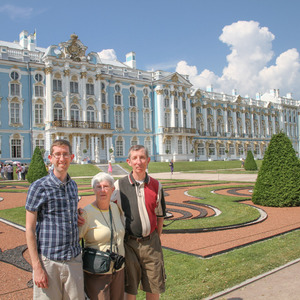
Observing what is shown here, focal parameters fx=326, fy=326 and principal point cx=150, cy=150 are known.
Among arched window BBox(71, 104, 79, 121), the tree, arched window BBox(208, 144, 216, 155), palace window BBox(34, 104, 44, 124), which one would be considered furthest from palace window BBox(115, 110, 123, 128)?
the tree

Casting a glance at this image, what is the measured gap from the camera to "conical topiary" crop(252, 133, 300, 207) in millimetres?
10669

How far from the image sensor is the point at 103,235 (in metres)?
2.85

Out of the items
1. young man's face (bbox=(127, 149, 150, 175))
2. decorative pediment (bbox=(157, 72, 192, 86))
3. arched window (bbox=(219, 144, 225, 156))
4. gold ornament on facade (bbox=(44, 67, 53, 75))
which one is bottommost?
young man's face (bbox=(127, 149, 150, 175))

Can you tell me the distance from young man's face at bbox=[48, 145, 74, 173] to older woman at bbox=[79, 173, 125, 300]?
0.33 metres

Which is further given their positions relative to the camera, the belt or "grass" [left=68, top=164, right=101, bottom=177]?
"grass" [left=68, top=164, right=101, bottom=177]

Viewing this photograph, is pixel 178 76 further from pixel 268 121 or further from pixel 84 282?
pixel 84 282

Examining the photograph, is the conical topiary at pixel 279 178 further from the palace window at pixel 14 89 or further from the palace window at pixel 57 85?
the palace window at pixel 14 89

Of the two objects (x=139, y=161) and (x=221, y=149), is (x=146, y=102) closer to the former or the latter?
(x=221, y=149)

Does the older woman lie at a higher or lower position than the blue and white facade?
lower

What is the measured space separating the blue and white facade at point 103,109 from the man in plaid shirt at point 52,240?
109 ft

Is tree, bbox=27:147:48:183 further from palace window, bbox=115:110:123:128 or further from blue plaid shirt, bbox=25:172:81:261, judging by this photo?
palace window, bbox=115:110:123:128

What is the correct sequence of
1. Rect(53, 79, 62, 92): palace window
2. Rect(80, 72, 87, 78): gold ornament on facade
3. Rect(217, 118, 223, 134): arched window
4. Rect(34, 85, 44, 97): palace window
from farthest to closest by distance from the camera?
Rect(217, 118, 223, 134): arched window → Rect(80, 72, 87, 78): gold ornament on facade → Rect(53, 79, 62, 92): palace window → Rect(34, 85, 44, 97): palace window

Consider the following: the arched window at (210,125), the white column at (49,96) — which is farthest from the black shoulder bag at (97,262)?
the arched window at (210,125)

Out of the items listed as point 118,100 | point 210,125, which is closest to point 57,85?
point 118,100
